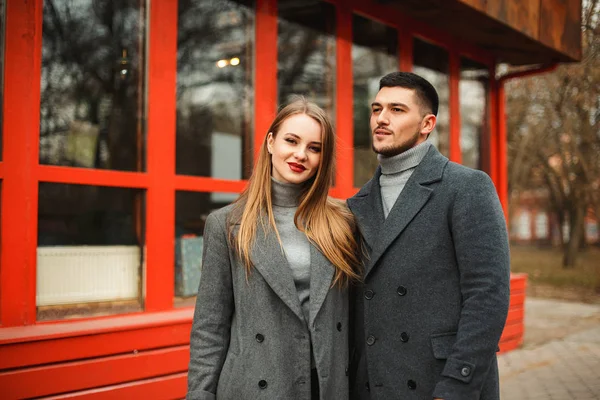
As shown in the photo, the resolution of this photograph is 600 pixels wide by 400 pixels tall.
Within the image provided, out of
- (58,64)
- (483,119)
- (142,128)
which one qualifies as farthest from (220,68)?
(483,119)

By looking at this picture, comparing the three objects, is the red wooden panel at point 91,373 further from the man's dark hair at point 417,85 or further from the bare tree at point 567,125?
the bare tree at point 567,125

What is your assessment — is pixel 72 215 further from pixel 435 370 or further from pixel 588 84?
pixel 588 84

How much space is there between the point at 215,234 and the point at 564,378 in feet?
18.5

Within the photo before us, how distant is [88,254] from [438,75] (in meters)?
4.70

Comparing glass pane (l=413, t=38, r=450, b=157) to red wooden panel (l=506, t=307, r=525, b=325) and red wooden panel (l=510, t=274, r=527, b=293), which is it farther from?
red wooden panel (l=506, t=307, r=525, b=325)

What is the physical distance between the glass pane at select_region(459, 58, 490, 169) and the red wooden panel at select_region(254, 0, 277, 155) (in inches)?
130

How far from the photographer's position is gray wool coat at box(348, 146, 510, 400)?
2.30 m

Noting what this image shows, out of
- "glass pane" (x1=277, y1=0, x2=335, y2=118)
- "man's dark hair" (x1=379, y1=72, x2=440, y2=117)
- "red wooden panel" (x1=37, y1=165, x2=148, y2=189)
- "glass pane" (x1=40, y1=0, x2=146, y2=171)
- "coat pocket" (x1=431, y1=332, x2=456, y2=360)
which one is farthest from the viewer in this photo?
"glass pane" (x1=277, y1=0, x2=335, y2=118)

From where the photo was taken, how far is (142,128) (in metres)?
4.41

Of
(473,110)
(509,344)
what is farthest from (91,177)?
(509,344)

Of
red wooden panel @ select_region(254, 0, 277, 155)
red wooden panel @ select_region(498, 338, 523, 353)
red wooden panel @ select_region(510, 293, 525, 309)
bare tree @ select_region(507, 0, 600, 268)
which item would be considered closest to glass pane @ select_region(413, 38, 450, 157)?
red wooden panel @ select_region(510, 293, 525, 309)

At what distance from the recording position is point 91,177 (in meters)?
3.94

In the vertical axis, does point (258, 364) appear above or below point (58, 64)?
below

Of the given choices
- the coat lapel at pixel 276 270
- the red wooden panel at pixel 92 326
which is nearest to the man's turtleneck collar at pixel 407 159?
the coat lapel at pixel 276 270
